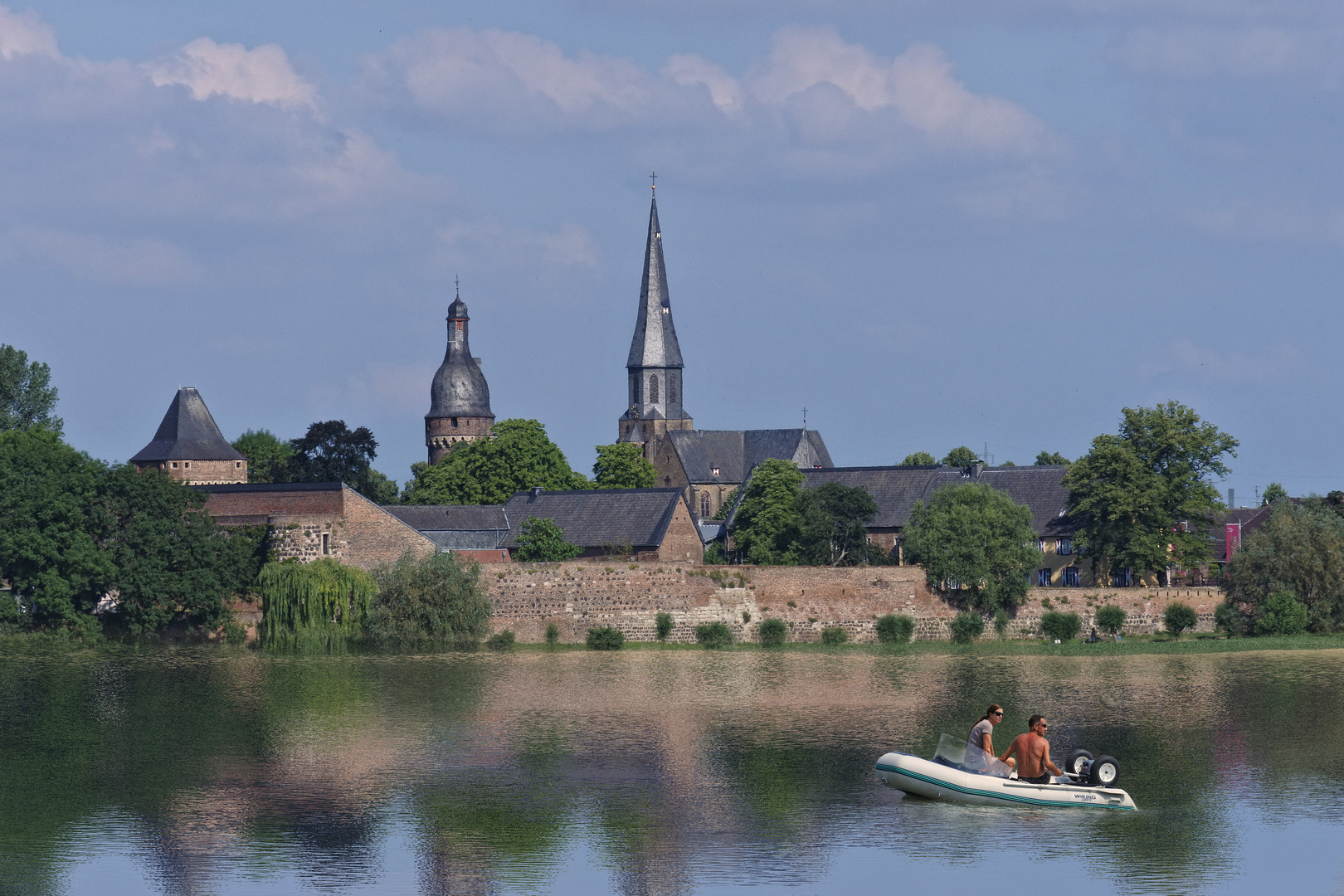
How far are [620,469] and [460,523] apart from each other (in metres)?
23.6

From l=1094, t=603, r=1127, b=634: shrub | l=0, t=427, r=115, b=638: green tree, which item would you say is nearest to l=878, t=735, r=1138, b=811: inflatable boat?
l=1094, t=603, r=1127, b=634: shrub

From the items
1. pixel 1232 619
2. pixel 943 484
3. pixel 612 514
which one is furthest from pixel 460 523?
pixel 1232 619

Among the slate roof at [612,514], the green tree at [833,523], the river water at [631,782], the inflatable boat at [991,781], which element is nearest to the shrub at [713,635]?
the river water at [631,782]

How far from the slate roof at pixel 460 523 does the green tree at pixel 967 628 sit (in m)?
23.1

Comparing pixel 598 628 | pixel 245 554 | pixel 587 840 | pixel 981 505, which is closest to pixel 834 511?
pixel 981 505

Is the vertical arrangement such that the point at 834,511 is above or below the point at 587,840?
above

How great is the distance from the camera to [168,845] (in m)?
25.6

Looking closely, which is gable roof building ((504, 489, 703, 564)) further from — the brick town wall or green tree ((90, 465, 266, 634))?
green tree ((90, 465, 266, 634))

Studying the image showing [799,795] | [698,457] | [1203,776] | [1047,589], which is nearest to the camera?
[799,795]

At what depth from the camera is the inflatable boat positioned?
28.1 meters

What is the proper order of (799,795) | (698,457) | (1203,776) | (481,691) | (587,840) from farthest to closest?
(698,457) → (481,691) → (1203,776) → (799,795) → (587,840)

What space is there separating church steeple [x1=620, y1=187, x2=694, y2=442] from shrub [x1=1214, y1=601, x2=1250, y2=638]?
3111 inches

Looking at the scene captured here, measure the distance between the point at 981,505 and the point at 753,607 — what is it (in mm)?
8813

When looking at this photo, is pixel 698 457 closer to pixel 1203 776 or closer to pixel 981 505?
pixel 981 505
